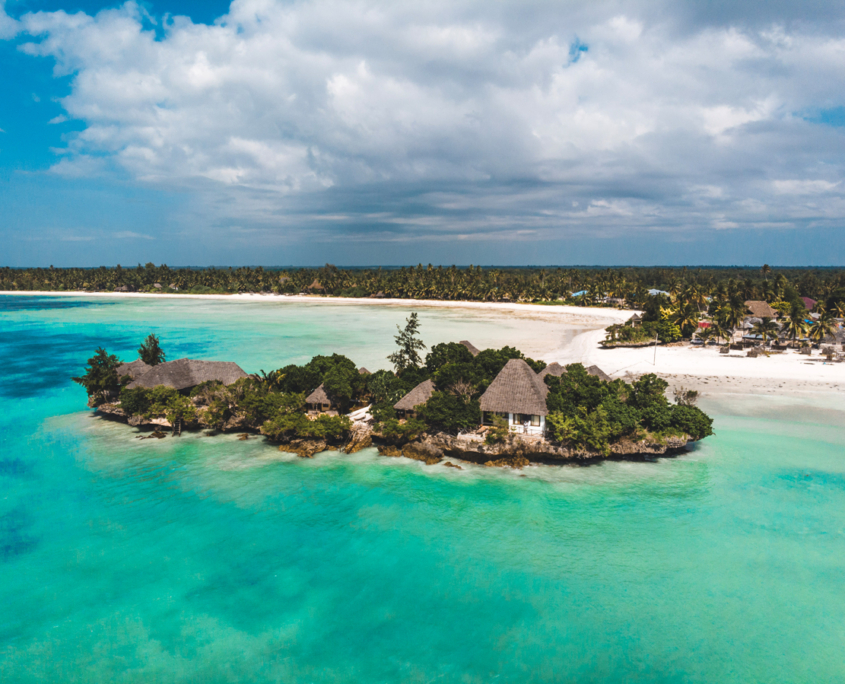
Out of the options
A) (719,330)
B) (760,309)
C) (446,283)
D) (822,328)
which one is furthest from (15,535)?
(446,283)

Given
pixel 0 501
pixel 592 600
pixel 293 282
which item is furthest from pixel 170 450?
pixel 293 282

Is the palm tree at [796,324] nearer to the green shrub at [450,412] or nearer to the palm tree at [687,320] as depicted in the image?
the palm tree at [687,320]

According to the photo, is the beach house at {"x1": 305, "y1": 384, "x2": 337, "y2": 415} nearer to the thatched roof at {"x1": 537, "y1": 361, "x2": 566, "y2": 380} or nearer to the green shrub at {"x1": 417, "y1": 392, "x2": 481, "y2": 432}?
the green shrub at {"x1": 417, "y1": 392, "x2": 481, "y2": 432}

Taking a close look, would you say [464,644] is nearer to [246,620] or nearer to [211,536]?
[246,620]

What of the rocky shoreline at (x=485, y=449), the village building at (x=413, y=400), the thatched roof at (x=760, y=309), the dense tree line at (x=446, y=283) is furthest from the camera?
the dense tree line at (x=446, y=283)

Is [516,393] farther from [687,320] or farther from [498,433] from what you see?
[687,320]

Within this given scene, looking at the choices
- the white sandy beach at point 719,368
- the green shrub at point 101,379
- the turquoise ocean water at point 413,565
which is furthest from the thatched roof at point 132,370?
the white sandy beach at point 719,368
